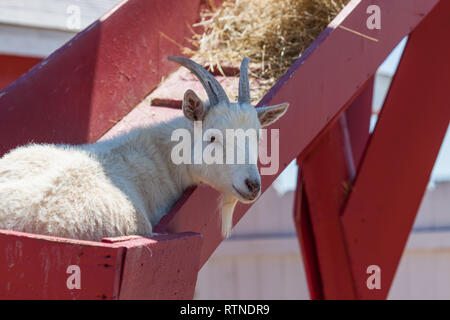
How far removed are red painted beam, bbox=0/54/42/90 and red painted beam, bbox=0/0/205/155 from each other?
2329 millimetres

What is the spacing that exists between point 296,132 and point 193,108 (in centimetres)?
68

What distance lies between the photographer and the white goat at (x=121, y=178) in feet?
7.11

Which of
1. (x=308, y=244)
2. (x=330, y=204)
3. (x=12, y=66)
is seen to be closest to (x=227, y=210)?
(x=330, y=204)

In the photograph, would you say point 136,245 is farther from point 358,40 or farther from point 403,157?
point 403,157

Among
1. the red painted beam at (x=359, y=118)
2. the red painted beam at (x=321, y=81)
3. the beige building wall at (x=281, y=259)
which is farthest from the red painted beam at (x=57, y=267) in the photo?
the beige building wall at (x=281, y=259)

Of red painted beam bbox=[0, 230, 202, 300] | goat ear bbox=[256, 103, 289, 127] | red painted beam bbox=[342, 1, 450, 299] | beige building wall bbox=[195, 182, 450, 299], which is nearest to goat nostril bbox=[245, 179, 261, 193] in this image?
goat ear bbox=[256, 103, 289, 127]

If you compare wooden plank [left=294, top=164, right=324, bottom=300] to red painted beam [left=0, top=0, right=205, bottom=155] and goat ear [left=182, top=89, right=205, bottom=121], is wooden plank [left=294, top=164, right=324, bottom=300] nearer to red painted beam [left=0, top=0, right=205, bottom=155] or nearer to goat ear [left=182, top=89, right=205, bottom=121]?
red painted beam [left=0, top=0, right=205, bottom=155]

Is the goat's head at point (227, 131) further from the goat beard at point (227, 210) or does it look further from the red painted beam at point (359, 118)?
the red painted beam at point (359, 118)

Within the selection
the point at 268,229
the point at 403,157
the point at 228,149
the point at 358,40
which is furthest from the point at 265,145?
the point at 268,229

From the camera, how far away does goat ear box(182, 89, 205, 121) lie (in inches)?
109

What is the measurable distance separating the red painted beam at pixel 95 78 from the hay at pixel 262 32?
26cm

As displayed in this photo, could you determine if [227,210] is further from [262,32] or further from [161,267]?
[262,32]

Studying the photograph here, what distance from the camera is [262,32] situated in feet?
13.1

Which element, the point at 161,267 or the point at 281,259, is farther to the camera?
the point at 281,259
